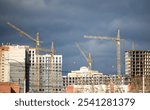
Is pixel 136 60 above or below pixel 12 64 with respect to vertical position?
above

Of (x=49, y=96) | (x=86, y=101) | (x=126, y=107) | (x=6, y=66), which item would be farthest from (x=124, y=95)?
(x=6, y=66)

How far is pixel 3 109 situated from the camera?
17.4 meters

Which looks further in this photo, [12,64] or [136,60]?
[136,60]

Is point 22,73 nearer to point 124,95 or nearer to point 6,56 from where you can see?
point 6,56

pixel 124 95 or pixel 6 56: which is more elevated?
pixel 6 56

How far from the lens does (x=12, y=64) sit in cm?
18400

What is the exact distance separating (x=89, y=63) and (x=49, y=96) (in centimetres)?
16738

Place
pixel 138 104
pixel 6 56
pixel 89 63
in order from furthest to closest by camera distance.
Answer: pixel 89 63 < pixel 6 56 < pixel 138 104

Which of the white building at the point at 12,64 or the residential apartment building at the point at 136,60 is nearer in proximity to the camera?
the white building at the point at 12,64

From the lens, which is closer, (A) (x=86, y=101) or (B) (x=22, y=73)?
(A) (x=86, y=101)

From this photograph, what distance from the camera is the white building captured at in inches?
6693

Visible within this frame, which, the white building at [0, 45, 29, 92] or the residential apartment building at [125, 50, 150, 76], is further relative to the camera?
the residential apartment building at [125, 50, 150, 76]

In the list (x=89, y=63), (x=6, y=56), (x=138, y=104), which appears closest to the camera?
(x=138, y=104)

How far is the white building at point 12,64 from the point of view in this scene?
170000 millimetres
